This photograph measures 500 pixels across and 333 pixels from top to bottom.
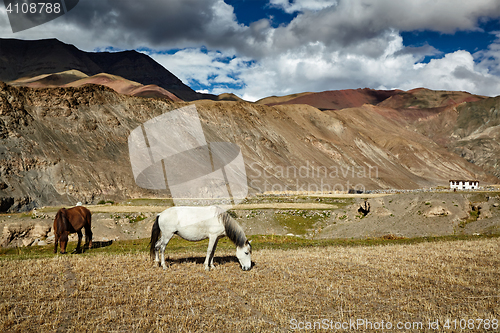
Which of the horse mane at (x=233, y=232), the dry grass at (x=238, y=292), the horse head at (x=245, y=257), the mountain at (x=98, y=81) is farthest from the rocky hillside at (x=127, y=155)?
the mountain at (x=98, y=81)

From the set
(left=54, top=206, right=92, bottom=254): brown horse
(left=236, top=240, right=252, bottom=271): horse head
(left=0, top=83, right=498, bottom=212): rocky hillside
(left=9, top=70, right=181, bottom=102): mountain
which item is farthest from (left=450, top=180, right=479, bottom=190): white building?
(left=9, top=70, right=181, bottom=102): mountain

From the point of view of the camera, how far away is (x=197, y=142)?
324 ft

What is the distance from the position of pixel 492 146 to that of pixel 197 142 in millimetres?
164999

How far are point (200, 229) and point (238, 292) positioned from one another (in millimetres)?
4084

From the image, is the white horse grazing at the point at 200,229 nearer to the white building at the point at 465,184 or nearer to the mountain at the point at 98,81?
the white building at the point at 465,184

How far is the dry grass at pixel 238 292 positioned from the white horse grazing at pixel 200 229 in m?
0.76

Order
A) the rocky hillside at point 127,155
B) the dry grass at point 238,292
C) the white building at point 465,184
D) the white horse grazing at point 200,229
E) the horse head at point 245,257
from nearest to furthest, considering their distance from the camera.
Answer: the dry grass at point 238,292, the horse head at point 245,257, the white horse grazing at point 200,229, the rocky hillside at point 127,155, the white building at point 465,184

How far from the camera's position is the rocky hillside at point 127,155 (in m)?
63.6

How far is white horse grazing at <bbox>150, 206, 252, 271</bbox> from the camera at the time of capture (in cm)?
1475

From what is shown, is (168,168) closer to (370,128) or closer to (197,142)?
(197,142)

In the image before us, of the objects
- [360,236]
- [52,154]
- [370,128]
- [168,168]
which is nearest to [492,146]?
[370,128]

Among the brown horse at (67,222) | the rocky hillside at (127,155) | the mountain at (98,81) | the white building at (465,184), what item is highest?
the mountain at (98,81)

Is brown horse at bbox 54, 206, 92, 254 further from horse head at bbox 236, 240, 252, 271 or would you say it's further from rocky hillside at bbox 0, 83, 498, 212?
rocky hillside at bbox 0, 83, 498, 212

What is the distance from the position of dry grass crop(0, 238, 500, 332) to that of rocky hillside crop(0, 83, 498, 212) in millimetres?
52962
